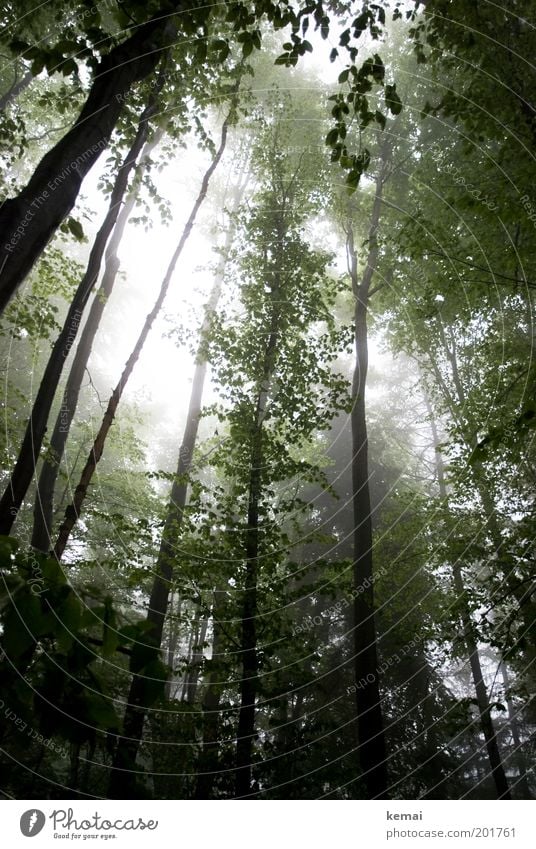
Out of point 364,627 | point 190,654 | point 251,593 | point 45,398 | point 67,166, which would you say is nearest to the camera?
point 67,166

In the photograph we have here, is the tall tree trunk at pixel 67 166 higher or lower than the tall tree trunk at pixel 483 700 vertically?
lower

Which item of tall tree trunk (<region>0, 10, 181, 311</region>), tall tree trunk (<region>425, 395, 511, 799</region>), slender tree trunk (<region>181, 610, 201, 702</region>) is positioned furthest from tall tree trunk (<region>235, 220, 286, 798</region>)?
tall tree trunk (<region>0, 10, 181, 311</region>)

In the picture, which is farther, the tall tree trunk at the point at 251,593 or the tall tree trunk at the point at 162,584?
the tall tree trunk at the point at 251,593

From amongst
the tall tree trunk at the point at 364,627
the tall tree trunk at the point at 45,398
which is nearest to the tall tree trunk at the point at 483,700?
the tall tree trunk at the point at 364,627

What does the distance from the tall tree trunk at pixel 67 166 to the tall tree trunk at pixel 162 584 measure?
4.89 feet

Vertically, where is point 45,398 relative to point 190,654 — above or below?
below

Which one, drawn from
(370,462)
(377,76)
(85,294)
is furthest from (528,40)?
(370,462)

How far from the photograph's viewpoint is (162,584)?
28.9 feet

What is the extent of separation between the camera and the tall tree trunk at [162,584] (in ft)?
4.69

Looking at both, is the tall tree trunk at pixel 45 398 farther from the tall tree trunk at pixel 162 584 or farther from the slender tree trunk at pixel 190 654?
the slender tree trunk at pixel 190 654

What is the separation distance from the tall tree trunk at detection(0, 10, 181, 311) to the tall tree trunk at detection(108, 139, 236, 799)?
149cm

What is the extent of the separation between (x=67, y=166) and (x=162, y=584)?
8045 mm

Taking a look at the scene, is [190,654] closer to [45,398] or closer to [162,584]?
[162,584]

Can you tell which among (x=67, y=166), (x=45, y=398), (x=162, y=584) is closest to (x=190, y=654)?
(x=162, y=584)
